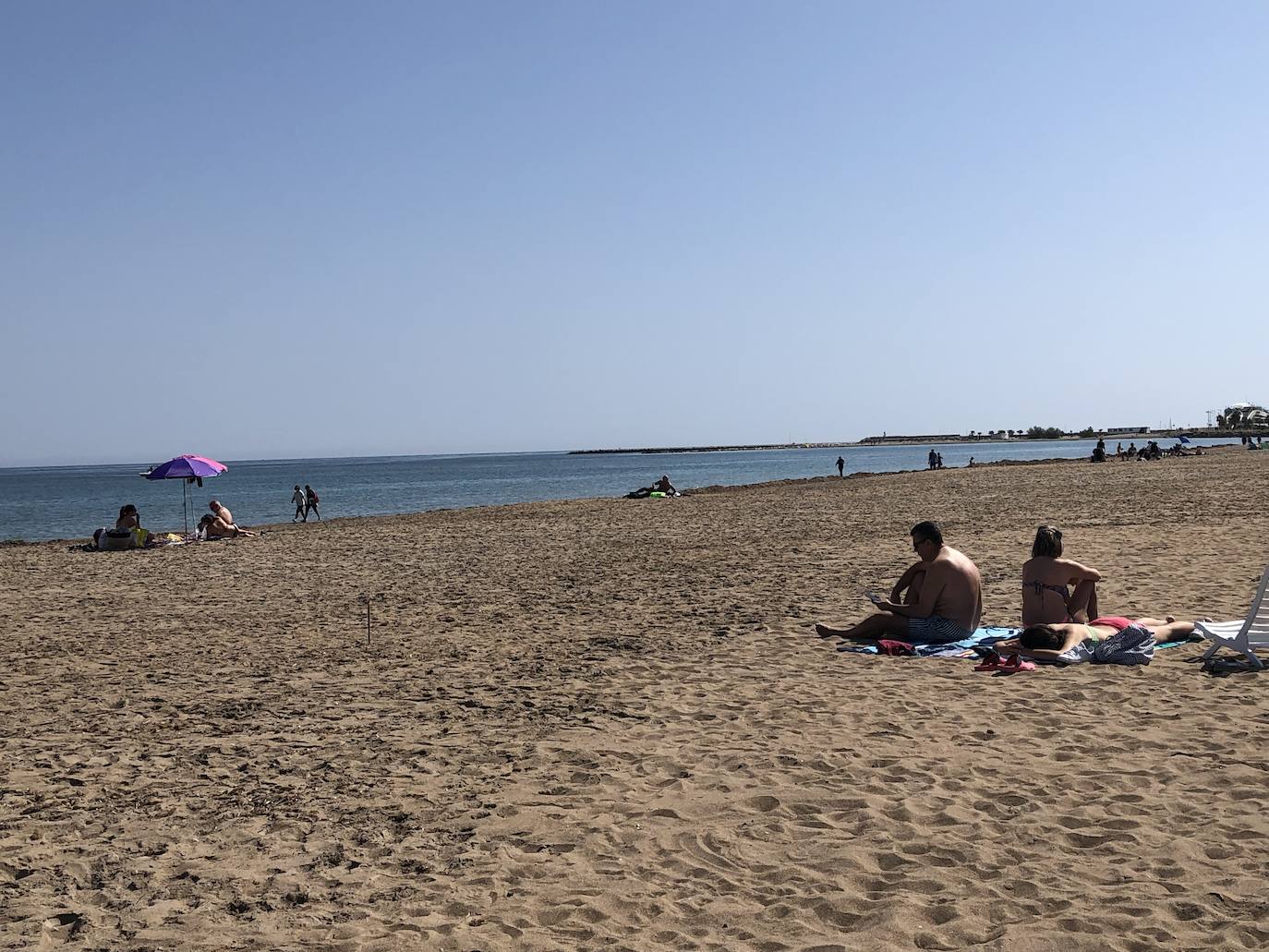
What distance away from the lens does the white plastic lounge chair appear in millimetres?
7020

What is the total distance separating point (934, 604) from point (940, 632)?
0.24 metres

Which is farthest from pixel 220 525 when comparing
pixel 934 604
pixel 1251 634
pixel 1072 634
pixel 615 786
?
pixel 1251 634

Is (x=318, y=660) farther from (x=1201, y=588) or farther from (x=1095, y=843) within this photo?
(x=1201, y=588)

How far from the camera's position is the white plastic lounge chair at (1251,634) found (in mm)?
7020

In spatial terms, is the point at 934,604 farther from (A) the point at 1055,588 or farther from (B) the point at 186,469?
(B) the point at 186,469

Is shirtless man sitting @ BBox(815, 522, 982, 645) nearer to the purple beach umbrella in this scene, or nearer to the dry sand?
the dry sand

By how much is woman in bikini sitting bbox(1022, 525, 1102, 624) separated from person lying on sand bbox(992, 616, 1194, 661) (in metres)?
0.16

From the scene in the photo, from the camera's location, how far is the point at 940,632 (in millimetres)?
8352

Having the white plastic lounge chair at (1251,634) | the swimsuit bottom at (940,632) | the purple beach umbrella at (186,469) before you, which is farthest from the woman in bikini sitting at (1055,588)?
the purple beach umbrella at (186,469)

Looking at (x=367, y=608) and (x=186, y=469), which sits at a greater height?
(x=186, y=469)

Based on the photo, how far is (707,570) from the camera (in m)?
14.5

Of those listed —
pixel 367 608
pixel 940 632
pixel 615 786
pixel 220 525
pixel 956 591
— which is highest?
pixel 956 591

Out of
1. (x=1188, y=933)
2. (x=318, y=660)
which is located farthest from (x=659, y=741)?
(x=318, y=660)

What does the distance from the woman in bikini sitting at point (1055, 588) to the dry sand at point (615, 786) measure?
0.74 meters
